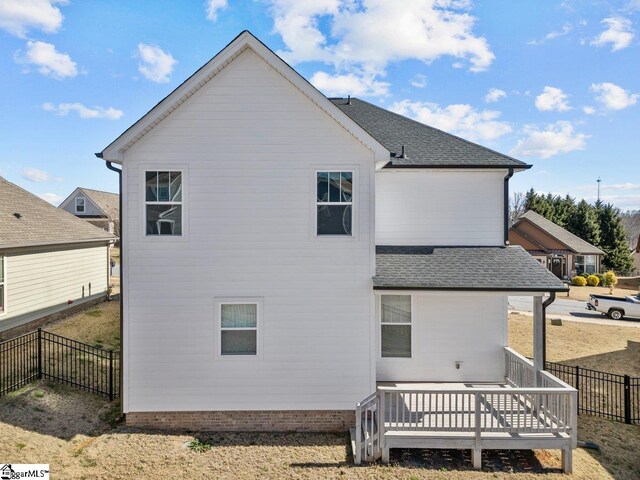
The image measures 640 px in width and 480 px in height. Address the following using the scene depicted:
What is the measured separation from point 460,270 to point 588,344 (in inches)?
448

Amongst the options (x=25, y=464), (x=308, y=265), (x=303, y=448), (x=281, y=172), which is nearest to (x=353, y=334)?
(x=308, y=265)

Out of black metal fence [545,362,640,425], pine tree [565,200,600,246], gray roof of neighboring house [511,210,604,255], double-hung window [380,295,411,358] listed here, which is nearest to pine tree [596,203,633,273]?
pine tree [565,200,600,246]

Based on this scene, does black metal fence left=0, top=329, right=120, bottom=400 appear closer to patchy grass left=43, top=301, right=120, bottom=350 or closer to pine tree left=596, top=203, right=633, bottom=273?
patchy grass left=43, top=301, right=120, bottom=350

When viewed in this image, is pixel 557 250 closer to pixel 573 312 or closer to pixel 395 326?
pixel 573 312

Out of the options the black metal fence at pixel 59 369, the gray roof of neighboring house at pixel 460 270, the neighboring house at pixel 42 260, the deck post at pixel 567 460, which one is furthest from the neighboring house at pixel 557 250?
the black metal fence at pixel 59 369

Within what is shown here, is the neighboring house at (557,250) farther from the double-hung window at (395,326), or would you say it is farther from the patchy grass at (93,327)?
the patchy grass at (93,327)

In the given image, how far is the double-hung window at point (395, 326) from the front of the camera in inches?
Answer: 378

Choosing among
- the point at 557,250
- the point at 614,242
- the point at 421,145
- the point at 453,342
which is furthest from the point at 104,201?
the point at 614,242

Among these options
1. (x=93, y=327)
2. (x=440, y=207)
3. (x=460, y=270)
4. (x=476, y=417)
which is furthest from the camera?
(x=93, y=327)

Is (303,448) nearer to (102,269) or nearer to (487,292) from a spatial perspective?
(487,292)

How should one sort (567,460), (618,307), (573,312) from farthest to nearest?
1. (573,312)
2. (618,307)
3. (567,460)

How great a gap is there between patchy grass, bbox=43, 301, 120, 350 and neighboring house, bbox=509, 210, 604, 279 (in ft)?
119

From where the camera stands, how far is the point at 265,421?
27.0ft

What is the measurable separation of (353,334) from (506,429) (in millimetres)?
3593
